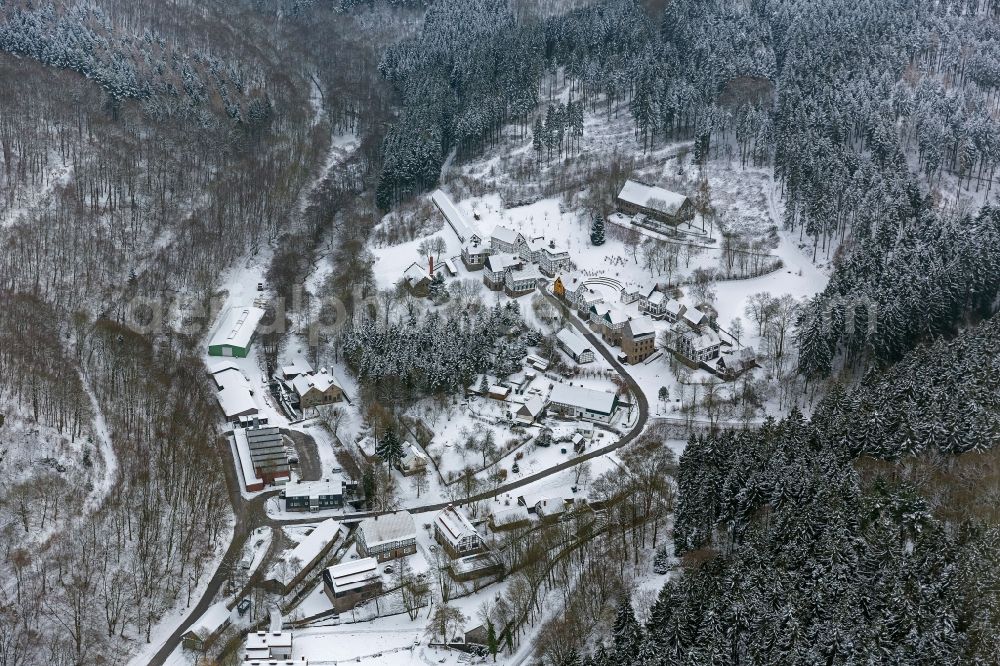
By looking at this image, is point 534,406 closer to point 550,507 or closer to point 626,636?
point 550,507

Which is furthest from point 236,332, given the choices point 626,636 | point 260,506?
point 626,636

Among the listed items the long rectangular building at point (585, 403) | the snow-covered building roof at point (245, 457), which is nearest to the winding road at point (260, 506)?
the snow-covered building roof at point (245, 457)

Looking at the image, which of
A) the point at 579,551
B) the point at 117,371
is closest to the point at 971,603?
the point at 579,551

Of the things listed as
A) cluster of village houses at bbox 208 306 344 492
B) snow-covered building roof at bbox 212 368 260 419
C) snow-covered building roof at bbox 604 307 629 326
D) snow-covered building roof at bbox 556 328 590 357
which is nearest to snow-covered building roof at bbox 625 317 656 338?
snow-covered building roof at bbox 604 307 629 326

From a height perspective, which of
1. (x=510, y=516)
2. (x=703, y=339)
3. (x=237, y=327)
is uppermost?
(x=237, y=327)

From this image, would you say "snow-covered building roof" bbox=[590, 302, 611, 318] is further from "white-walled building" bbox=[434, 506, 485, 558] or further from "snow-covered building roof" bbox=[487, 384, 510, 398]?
"white-walled building" bbox=[434, 506, 485, 558]

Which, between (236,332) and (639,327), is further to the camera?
(236,332)

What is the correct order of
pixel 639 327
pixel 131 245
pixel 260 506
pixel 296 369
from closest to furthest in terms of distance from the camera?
pixel 260 506
pixel 296 369
pixel 639 327
pixel 131 245

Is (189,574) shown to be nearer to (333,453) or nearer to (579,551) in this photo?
(333,453)
